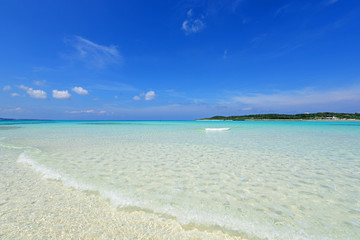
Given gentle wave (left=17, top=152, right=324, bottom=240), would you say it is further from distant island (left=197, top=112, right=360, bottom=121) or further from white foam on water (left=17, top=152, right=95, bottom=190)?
distant island (left=197, top=112, right=360, bottom=121)

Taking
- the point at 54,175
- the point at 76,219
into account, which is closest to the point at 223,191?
the point at 76,219

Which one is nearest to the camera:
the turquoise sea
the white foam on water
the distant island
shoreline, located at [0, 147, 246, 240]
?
shoreline, located at [0, 147, 246, 240]

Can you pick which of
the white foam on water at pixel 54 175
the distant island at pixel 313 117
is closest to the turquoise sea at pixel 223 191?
the white foam on water at pixel 54 175

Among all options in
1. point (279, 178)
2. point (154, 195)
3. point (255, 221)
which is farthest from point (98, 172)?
point (279, 178)

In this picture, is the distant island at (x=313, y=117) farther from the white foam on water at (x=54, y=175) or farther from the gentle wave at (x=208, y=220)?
the white foam on water at (x=54, y=175)

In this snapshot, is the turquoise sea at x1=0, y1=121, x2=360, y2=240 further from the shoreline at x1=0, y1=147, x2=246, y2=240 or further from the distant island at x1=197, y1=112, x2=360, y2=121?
the distant island at x1=197, y1=112, x2=360, y2=121

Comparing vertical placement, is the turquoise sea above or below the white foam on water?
below

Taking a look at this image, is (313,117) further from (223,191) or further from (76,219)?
(76,219)

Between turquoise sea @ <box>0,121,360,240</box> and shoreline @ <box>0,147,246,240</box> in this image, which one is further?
turquoise sea @ <box>0,121,360,240</box>

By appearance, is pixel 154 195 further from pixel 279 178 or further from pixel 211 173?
pixel 279 178

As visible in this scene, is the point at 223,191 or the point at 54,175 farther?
the point at 54,175

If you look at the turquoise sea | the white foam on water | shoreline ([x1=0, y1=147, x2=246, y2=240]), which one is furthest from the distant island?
shoreline ([x1=0, y1=147, x2=246, y2=240])

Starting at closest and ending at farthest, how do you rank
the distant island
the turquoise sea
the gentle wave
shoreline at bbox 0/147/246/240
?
shoreline at bbox 0/147/246/240 < the gentle wave < the turquoise sea < the distant island

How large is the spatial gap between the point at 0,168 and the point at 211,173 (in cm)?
829
